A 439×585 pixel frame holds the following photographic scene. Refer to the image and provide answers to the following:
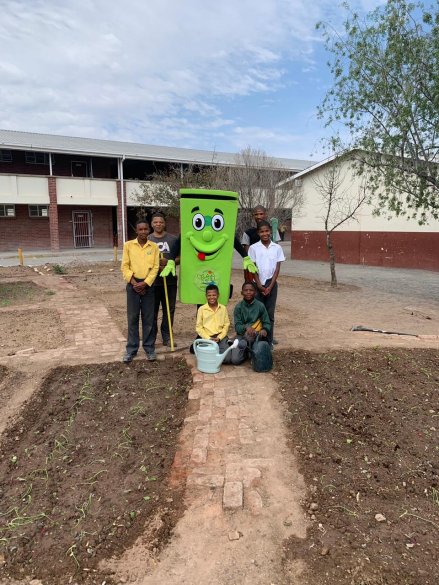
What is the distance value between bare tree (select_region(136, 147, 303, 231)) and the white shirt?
1065 cm

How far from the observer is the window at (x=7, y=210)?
2533cm

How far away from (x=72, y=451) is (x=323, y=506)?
77.1 inches

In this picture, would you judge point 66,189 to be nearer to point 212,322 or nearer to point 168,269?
point 168,269

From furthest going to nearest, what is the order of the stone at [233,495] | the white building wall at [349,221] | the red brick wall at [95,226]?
the red brick wall at [95,226], the white building wall at [349,221], the stone at [233,495]

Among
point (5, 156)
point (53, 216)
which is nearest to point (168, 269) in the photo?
point (53, 216)

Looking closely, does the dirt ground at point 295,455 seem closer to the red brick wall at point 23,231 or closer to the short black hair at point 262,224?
the short black hair at point 262,224

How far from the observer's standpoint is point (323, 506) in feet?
8.99

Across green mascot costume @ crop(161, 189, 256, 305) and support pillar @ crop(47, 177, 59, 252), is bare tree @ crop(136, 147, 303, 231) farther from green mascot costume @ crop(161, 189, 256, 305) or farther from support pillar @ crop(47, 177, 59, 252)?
green mascot costume @ crop(161, 189, 256, 305)

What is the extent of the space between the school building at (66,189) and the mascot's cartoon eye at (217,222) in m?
18.3

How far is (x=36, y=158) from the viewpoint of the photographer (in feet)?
86.0

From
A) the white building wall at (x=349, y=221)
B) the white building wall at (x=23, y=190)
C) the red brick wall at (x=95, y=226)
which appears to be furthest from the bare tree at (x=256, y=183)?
the red brick wall at (x=95, y=226)

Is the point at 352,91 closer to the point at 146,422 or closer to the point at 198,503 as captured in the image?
the point at 146,422

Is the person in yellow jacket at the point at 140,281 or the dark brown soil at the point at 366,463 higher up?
the person in yellow jacket at the point at 140,281

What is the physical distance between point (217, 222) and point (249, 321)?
126cm
